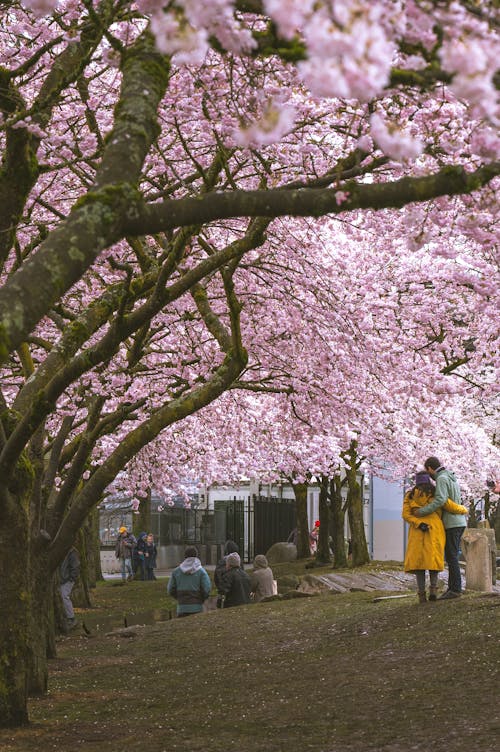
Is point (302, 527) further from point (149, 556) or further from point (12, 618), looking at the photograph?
point (12, 618)

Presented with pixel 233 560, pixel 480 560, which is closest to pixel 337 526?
pixel 233 560

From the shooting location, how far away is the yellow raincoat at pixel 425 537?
1243cm

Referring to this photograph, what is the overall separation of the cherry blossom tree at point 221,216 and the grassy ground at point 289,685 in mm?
987

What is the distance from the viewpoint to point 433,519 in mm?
12445

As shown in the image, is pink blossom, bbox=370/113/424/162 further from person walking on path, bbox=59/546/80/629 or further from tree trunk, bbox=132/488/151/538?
tree trunk, bbox=132/488/151/538

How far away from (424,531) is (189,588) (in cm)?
487

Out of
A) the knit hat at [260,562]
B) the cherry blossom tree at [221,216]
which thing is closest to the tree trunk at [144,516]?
the cherry blossom tree at [221,216]

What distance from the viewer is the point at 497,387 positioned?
18.1 metres

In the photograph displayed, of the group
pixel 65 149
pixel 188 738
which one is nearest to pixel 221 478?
pixel 65 149

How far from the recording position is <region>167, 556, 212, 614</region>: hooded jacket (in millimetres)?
→ 15805

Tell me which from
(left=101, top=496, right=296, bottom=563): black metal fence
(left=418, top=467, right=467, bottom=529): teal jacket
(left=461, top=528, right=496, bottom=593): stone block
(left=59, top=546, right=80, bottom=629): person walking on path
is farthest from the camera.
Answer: (left=101, top=496, right=296, bottom=563): black metal fence

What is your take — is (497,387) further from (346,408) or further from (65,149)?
(65,149)

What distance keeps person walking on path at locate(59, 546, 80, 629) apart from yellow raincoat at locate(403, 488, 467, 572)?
266 inches

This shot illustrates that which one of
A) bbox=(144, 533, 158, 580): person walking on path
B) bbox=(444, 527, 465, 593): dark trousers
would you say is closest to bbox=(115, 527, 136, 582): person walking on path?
bbox=(144, 533, 158, 580): person walking on path
